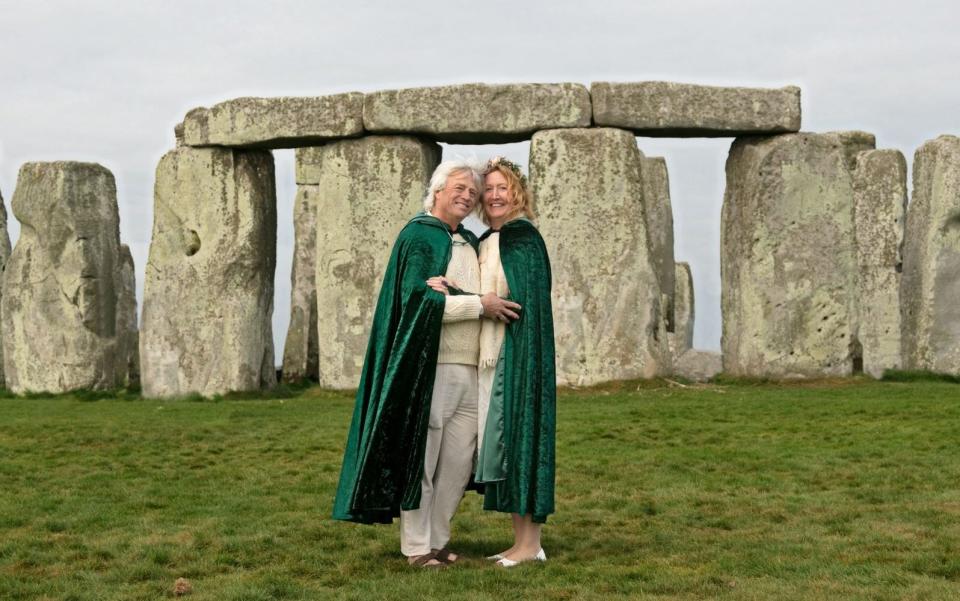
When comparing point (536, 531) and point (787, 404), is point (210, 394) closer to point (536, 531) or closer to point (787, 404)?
point (787, 404)

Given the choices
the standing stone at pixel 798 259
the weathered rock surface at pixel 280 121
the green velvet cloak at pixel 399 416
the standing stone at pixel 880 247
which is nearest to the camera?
the green velvet cloak at pixel 399 416

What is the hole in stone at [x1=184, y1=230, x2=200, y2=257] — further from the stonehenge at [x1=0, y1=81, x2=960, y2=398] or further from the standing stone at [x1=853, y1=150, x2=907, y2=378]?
the standing stone at [x1=853, y1=150, x2=907, y2=378]

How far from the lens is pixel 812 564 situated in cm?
667

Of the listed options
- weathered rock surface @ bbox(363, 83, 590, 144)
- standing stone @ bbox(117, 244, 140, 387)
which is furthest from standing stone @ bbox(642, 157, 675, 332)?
standing stone @ bbox(117, 244, 140, 387)

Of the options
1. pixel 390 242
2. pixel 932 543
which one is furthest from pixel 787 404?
pixel 932 543

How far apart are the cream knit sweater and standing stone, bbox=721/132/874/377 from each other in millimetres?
9228

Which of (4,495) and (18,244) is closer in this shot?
(4,495)

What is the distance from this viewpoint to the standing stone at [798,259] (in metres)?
15.6

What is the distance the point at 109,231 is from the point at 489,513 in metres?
10.2

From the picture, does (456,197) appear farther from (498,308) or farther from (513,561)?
(513,561)

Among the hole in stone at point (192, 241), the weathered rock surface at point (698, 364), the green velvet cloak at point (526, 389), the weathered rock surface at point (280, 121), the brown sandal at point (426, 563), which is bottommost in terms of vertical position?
the brown sandal at point (426, 563)

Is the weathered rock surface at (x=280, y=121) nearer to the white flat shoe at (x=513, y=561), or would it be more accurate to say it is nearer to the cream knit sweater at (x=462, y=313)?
the cream knit sweater at (x=462, y=313)

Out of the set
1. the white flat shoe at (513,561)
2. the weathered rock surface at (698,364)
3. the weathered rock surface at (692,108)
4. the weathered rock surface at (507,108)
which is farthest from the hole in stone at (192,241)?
the white flat shoe at (513,561)

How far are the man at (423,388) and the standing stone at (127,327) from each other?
1114cm
